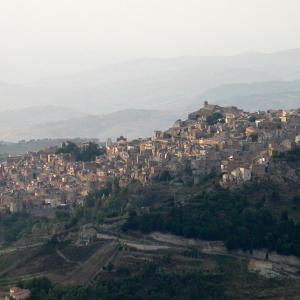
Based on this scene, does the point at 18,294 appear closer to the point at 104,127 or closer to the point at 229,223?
the point at 229,223

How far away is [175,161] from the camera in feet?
155

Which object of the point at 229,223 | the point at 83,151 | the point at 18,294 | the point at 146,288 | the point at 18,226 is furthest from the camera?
the point at 83,151

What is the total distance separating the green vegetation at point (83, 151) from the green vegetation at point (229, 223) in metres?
21.6

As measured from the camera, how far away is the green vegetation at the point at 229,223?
107ft

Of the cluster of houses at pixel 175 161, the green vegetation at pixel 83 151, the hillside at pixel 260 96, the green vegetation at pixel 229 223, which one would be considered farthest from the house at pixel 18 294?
the hillside at pixel 260 96

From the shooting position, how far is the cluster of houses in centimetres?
4406

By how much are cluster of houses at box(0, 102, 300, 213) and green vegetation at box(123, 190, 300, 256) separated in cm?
264

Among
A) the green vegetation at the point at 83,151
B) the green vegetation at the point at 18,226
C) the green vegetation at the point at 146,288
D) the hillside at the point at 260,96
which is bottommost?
the green vegetation at the point at 18,226

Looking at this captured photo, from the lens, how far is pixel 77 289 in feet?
97.1

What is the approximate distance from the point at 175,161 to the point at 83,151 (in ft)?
43.7

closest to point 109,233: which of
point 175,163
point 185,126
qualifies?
point 175,163

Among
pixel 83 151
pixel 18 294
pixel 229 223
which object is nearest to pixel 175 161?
pixel 83 151

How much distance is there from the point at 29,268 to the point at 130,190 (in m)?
10.3

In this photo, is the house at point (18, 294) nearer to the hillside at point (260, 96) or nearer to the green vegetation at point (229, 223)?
the green vegetation at point (229, 223)
